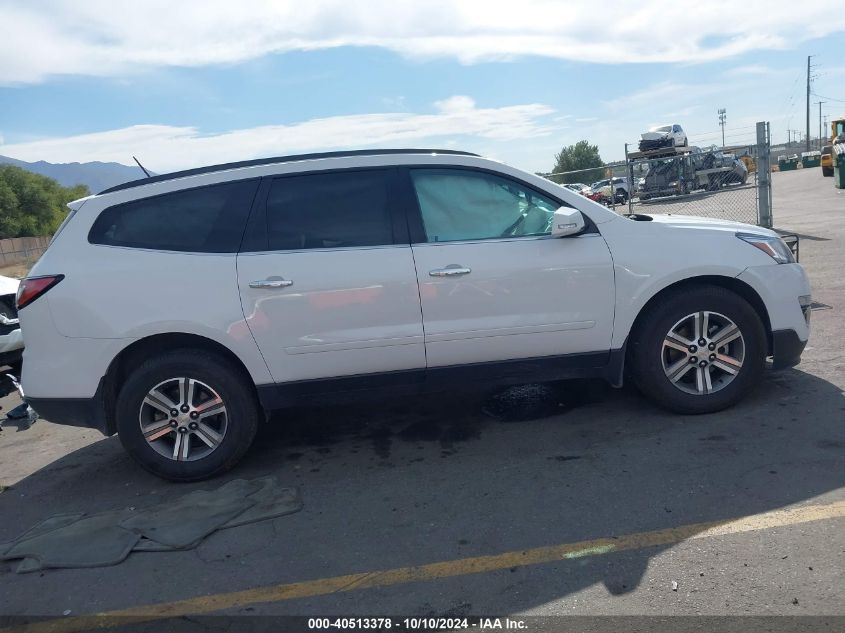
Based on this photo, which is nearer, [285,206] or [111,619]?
[111,619]

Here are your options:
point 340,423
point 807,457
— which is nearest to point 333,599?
point 340,423

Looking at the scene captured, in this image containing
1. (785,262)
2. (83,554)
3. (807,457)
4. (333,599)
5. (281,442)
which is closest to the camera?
(333,599)

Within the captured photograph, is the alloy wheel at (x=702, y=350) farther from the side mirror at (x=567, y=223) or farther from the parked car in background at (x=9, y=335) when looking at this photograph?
the parked car in background at (x=9, y=335)

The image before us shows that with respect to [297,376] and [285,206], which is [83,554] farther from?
[285,206]

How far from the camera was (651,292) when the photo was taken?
15.6 ft

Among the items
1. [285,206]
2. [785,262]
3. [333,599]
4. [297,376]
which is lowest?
[333,599]

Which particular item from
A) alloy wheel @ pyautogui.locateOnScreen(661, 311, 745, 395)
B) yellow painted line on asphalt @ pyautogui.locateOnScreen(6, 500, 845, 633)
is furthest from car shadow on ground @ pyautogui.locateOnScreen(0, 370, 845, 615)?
alloy wheel @ pyautogui.locateOnScreen(661, 311, 745, 395)

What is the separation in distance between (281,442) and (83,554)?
1680 mm

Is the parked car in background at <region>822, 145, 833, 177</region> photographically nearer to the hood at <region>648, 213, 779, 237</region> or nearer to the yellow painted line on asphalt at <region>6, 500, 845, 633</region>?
the hood at <region>648, 213, 779, 237</region>

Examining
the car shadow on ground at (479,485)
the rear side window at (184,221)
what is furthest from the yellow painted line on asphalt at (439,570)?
the rear side window at (184,221)

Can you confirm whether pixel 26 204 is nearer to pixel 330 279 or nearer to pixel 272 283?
pixel 272 283

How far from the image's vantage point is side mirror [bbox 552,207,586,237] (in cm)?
452

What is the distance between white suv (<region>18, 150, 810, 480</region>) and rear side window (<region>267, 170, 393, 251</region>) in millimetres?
13

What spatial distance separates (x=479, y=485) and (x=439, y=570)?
2.96 ft
